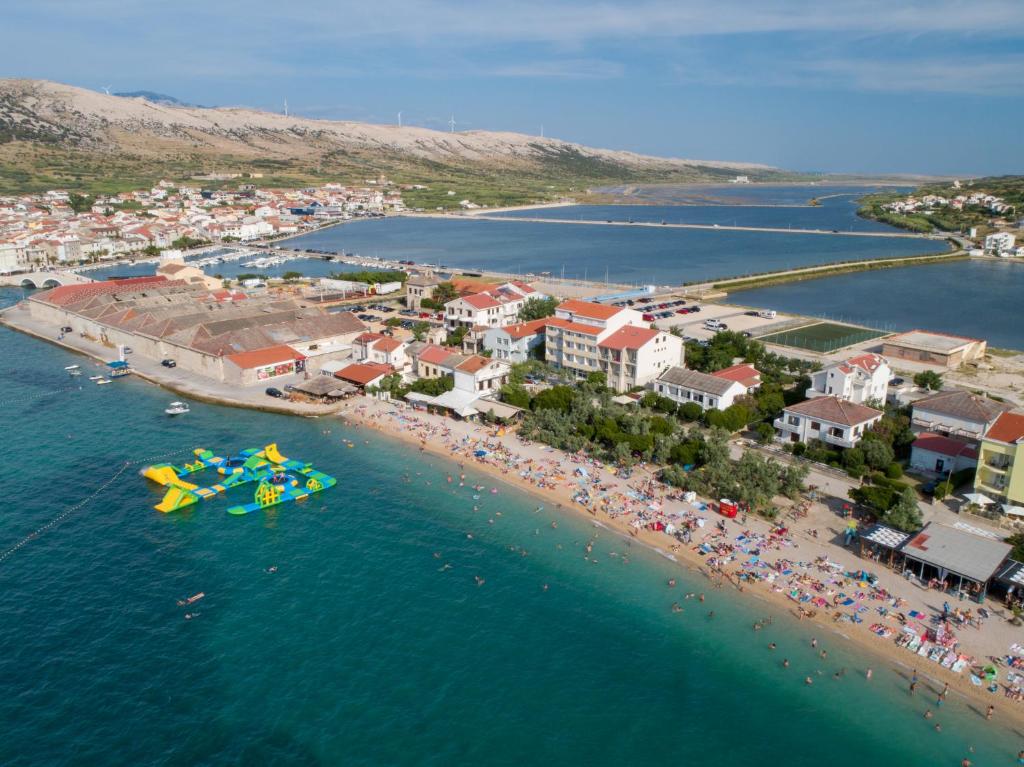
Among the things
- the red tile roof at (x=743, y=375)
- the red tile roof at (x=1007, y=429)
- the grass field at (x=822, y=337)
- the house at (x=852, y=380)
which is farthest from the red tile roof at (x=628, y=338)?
the red tile roof at (x=1007, y=429)

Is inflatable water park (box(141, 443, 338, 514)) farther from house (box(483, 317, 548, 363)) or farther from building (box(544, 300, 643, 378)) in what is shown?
house (box(483, 317, 548, 363))

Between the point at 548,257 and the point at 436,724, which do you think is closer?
the point at 436,724

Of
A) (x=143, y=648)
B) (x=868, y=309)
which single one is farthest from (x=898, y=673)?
(x=868, y=309)

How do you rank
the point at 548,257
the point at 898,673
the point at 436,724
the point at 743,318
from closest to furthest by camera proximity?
the point at 436,724, the point at 898,673, the point at 743,318, the point at 548,257

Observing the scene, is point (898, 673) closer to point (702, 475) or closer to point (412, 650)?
point (702, 475)

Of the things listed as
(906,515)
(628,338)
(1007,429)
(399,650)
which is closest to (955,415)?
(1007,429)

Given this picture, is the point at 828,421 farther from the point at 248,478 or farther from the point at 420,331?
the point at 420,331

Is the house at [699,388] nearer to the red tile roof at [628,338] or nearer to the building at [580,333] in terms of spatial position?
the red tile roof at [628,338]
